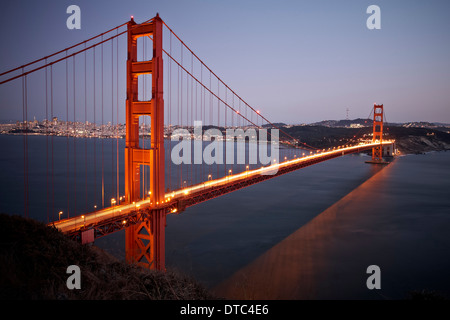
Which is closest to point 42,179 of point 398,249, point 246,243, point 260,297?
point 246,243

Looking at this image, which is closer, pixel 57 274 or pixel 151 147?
Result: pixel 57 274

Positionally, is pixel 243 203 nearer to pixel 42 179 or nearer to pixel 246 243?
pixel 246 243

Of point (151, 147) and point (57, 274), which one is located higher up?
point (151, 147)

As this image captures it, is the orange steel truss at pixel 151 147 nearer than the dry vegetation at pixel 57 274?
No

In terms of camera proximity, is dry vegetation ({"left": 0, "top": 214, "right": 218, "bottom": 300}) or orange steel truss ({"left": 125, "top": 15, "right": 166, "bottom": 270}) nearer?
dry vegetation ({"left": 0, "top": 214, "right": 218, "bottom": 300})
